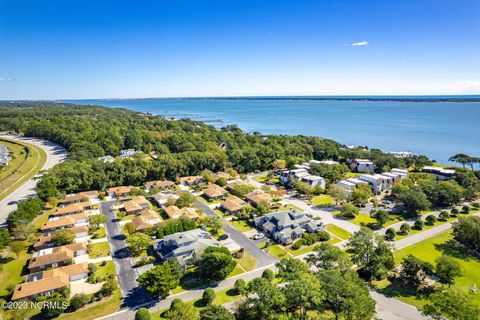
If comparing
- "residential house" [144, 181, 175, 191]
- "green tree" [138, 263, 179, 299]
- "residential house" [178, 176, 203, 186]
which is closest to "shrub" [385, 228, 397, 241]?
"green tree" [138, 263, 179, 299]

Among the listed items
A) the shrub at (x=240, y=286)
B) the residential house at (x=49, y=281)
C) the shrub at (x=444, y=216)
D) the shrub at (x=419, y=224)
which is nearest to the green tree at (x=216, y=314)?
the shrub at (x=240, y=286)

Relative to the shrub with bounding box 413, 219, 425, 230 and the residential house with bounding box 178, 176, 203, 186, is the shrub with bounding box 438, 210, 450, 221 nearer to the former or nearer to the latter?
the shrub with bounding box 413, 219, 425, 230

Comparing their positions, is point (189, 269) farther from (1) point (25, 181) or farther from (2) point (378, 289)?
(1) point (25, 181)

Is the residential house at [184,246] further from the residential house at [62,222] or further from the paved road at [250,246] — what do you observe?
Result: the residential house at [62,222]

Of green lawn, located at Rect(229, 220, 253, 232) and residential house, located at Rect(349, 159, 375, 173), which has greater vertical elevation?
residential house, located at Rect(349, 159, 375, 173)

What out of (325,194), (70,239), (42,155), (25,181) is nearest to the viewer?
(70,239)

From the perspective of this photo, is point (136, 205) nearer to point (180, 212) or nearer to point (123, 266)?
point (180, 212)

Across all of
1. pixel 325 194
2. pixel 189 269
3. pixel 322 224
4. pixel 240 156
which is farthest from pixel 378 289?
pixel 240 156
